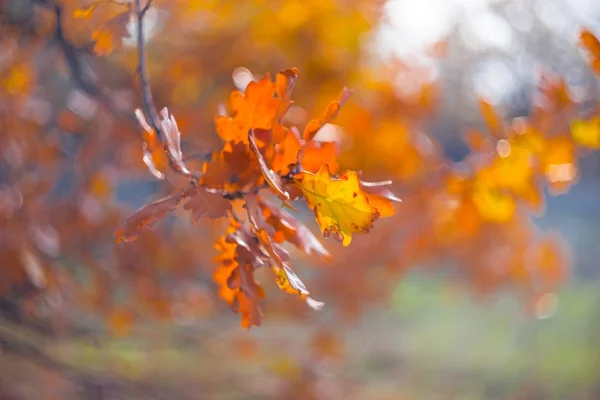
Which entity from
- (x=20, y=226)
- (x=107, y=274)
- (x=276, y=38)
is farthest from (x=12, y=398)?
(x=276, y=38)

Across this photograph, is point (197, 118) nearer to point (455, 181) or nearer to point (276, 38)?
point (276, 38)

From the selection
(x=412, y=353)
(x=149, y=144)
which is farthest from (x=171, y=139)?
(x=412, y=353)

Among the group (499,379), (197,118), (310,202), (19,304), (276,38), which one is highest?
(499,379)

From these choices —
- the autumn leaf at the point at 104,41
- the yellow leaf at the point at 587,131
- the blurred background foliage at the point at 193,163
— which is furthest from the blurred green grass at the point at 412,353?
the autumn leaf at the point at 104,41

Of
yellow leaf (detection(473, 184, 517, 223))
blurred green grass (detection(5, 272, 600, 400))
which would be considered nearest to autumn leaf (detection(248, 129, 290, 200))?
yellow leaf (detection(473, 184, 517, 223))

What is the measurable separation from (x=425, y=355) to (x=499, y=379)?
0.54 metres

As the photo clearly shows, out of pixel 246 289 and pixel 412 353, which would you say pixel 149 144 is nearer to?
pixel 246 289

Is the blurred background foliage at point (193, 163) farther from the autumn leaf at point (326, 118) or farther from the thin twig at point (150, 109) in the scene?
the autumn leaf at point (326, 118)

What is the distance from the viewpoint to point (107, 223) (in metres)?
1.79

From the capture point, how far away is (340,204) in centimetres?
53

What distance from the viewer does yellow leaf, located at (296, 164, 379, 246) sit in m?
0.52

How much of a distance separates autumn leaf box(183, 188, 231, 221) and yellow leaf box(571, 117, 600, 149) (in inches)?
27.9

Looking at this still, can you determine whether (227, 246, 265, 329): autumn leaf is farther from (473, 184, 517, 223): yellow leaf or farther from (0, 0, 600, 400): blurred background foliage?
(473, 184, 517, 223): yellow leaf

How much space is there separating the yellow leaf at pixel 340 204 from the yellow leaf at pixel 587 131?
66 cm
